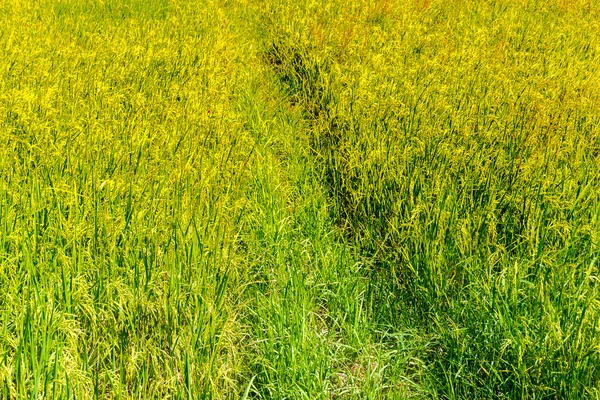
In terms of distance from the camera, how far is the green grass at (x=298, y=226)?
1.98 m

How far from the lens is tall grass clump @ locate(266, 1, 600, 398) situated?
206 centimetres

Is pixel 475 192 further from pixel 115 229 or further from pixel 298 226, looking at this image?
pixel 115 229

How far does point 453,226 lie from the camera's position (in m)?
2.63

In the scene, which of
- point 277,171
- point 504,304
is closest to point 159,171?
point 277,171

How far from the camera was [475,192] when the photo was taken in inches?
115

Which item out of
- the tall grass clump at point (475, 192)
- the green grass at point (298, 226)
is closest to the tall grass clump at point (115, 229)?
the green grass at point (298, 226)

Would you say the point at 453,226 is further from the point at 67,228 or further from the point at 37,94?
the point at 37,94

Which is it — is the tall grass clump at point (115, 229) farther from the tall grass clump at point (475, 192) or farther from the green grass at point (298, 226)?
the tall grass clump at point (475, 192)

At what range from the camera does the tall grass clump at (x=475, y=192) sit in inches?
81.2

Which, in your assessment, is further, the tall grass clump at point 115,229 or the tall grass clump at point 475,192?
the tall grass clump at point 475,192

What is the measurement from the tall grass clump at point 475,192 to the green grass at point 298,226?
2cm

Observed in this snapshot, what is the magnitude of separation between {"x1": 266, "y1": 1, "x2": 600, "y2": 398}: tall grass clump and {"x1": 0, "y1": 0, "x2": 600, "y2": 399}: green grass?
2 cm

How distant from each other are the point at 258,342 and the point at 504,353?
890 mm

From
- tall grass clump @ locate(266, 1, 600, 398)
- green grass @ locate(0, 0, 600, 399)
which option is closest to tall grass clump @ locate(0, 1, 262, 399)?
green grass @ locate(0, 0, 600, 399)
